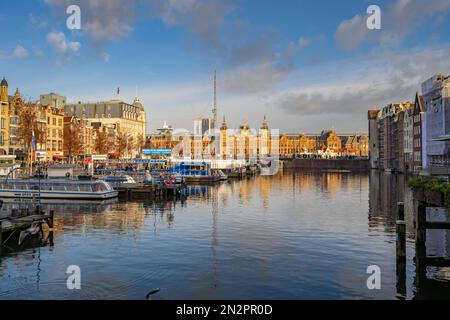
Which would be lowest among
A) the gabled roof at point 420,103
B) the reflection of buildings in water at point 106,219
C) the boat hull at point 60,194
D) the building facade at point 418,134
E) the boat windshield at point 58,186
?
the reflection of buildings in water at point 106,219

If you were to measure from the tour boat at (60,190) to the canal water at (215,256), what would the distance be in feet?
36.6

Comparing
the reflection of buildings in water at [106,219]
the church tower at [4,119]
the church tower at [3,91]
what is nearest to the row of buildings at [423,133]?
the reflection of buildings in water at [106,219]

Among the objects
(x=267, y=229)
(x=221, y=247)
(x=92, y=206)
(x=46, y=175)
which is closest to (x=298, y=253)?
(x=221, y=247)

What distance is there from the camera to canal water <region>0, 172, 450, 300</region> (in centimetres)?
2486

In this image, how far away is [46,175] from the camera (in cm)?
9369

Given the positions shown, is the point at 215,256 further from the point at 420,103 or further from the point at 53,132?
the point at 420,103

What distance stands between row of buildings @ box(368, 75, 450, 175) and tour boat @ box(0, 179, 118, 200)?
152ft

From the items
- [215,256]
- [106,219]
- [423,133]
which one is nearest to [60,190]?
[106,219]

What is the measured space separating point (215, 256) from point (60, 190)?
43.8 m

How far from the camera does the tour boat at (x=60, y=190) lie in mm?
67500

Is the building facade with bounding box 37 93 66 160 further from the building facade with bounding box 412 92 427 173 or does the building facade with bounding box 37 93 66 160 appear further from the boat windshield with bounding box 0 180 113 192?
the building facade with bounding box 412 92 427 173

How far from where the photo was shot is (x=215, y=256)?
3262 centimetres

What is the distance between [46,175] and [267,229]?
64520 mm

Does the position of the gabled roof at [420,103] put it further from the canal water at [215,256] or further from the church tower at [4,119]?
the church tower at [4,119]
